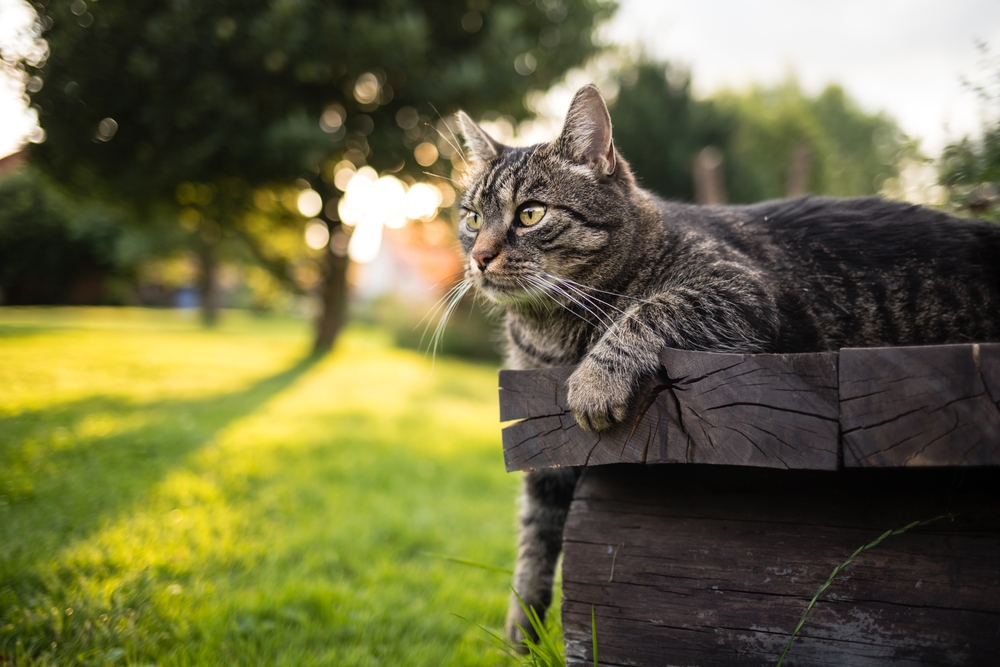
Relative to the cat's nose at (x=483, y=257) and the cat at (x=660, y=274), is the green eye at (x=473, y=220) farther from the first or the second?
the cat's nose at (x=483, y=257)

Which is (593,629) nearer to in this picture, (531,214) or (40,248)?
(531,214)

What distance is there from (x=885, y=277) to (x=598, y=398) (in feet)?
3.61

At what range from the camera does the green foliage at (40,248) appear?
3.17 m

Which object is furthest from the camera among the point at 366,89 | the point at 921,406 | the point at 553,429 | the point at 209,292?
the point at 209,292

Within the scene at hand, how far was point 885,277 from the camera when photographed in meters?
1.62

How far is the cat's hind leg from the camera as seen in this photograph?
1.87 metres

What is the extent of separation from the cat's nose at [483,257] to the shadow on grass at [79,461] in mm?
2189

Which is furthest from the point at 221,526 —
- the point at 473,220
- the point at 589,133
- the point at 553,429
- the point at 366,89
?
the point at 366,89

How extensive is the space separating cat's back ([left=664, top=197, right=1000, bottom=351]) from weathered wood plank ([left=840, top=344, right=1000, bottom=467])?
1.63 feet

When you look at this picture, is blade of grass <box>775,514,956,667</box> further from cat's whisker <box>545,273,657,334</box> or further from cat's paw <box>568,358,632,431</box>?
cat's whisker <box>545,273,657,334</box>

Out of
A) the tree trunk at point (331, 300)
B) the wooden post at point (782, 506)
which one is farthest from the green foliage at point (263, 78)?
the wooden post at point (782, 506)

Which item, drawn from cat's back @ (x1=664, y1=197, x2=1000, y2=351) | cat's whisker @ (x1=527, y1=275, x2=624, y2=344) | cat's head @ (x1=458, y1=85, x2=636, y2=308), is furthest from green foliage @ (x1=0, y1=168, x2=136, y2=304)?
cat's back @ (x1=664, y1=197, x2=1000, y2=351)

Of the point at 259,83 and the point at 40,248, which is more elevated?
the point at 259,83

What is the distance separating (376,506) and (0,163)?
3193 mm
